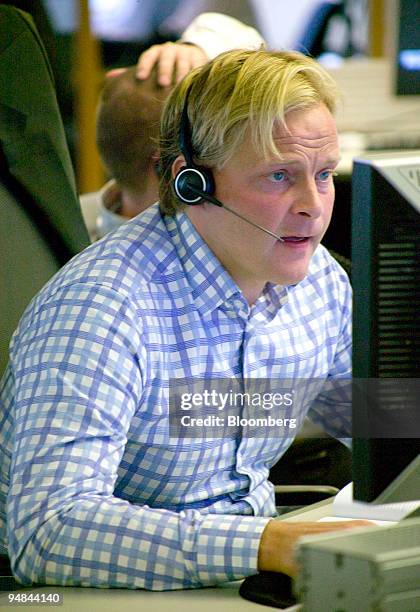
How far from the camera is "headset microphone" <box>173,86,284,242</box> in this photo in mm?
1087

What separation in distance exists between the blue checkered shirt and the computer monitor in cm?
18

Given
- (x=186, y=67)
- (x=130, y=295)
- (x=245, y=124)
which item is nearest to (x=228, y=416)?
(x=130, y=295)

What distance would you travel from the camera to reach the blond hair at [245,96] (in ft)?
3.37

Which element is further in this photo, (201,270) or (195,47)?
(195,47)

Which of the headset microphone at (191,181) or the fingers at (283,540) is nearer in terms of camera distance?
the fingers at (283,540)

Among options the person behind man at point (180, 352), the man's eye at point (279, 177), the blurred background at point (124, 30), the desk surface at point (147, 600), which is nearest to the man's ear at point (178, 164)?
the person behind man at point (180, 352)

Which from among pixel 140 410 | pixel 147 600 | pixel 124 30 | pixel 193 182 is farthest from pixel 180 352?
pixel 124 30

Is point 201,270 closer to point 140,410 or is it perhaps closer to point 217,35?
point 140,410

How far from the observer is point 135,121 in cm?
162

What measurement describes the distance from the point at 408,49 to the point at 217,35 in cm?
54

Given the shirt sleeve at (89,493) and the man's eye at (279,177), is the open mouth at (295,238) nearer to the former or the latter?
the man's eye at (279,177)

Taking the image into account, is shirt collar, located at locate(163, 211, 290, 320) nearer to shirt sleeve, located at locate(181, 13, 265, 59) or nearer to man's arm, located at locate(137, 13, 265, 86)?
man's arm, located at locate(137, 13, 265, 86)

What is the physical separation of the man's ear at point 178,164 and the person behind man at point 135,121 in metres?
0.38

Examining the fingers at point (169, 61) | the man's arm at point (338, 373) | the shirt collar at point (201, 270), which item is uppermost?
the fingers at point (169, 61)
